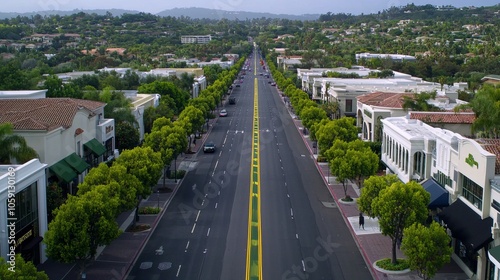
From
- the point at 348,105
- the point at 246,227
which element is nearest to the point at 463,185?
the point at 246,227

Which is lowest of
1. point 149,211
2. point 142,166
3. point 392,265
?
point 149,211

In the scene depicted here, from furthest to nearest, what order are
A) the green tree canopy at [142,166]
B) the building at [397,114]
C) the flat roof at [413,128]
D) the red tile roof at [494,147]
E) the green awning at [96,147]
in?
the building at [397,114]
the green awning at [96,147]
the flat roof at [413,128]
the green tree canopy at [142,166]
the red tile roof at [494,147]

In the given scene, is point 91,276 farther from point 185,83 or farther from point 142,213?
point 185,83

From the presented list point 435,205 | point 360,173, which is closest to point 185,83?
point 360,173

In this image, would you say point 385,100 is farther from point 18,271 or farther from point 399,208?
point 18,271

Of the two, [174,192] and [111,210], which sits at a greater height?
[111,210]

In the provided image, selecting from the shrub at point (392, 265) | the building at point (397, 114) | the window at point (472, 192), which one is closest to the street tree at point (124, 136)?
the building at point (397, 114)

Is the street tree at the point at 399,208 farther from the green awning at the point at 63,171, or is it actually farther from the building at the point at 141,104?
the building at the point at 141,104
